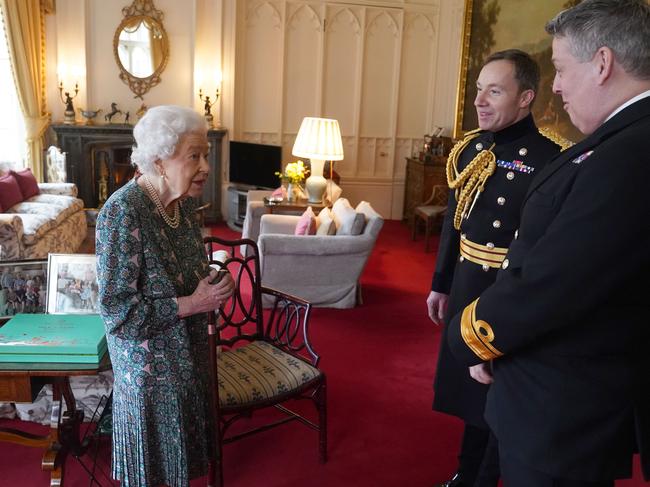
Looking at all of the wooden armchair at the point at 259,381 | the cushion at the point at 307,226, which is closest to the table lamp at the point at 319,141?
the cushion at the point at 307,226

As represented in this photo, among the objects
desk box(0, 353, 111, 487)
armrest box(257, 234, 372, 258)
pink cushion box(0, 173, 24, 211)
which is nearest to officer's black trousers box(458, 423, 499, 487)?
desk box(0, 353, 111, 487)

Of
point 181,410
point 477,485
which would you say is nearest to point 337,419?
point 477,485

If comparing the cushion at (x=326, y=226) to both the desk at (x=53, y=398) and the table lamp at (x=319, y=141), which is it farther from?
the desk at (x=53, y=398)

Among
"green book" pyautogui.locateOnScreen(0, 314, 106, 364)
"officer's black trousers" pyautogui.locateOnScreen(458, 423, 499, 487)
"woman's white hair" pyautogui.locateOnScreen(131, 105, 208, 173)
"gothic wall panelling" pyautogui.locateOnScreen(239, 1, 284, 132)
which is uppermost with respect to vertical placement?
"gothic wall panelling" pyautogui.locateOnScreen(239, 1, 284, 132)

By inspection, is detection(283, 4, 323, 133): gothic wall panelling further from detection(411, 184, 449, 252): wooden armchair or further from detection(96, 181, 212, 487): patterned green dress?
detection(96, 181, 212, 487): patterned green dress

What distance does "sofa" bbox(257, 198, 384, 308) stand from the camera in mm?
4707

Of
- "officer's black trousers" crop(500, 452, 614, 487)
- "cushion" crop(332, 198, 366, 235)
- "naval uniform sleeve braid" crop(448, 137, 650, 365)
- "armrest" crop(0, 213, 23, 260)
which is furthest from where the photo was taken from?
"cushion" crop(332, 198, 366, 235)

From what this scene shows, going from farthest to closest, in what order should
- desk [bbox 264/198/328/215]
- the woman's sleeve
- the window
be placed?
the window, desk [bbox 264/198/328/215], the woman's sleeve

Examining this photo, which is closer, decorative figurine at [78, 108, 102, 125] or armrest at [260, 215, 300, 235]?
armrest at [260, 215, 300, 235]

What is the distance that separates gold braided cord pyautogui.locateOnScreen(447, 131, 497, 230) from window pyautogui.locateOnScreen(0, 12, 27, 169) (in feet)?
20.2

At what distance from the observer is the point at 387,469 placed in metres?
2.71

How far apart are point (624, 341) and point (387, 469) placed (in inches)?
67.3

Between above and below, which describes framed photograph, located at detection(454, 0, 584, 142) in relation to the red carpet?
above

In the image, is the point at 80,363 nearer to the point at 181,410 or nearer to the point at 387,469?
the point at 181,410
